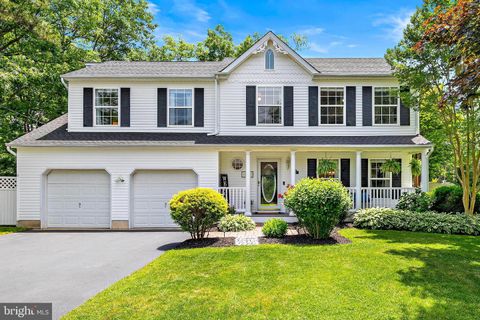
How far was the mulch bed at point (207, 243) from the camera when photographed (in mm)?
7816

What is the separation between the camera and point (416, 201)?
35.6 feet

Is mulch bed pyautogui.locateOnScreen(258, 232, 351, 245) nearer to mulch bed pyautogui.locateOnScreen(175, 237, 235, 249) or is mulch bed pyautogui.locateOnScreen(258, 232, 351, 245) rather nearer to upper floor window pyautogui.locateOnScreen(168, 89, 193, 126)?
mulch bed pyautogui.locateOnScreen(175, 237, 235, 249)

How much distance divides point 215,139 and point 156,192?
128 inches

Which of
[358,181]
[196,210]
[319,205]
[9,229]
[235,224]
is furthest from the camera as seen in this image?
[358,181]

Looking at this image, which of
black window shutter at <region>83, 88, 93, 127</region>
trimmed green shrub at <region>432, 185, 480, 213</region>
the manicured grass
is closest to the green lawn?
trimmed green shrub at <region>432, 185, 480, 213</region>

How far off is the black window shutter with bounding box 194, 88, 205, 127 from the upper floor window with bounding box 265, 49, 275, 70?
3.09m

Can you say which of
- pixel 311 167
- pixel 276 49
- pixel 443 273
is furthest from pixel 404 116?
pixel 443 273

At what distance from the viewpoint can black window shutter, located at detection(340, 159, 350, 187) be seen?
12547mm

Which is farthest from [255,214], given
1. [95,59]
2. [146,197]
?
[95,59]

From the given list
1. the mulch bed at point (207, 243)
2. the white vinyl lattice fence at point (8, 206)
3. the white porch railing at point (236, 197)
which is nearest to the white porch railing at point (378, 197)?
the white porch railing at point (236, 197)

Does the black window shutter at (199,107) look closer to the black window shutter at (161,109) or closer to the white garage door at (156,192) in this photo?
the black window shutter at (161,109)

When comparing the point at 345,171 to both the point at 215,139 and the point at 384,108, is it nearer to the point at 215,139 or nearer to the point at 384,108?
the point at 384,108

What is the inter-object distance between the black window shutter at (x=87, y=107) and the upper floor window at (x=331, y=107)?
10.1m

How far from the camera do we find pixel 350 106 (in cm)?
1220
